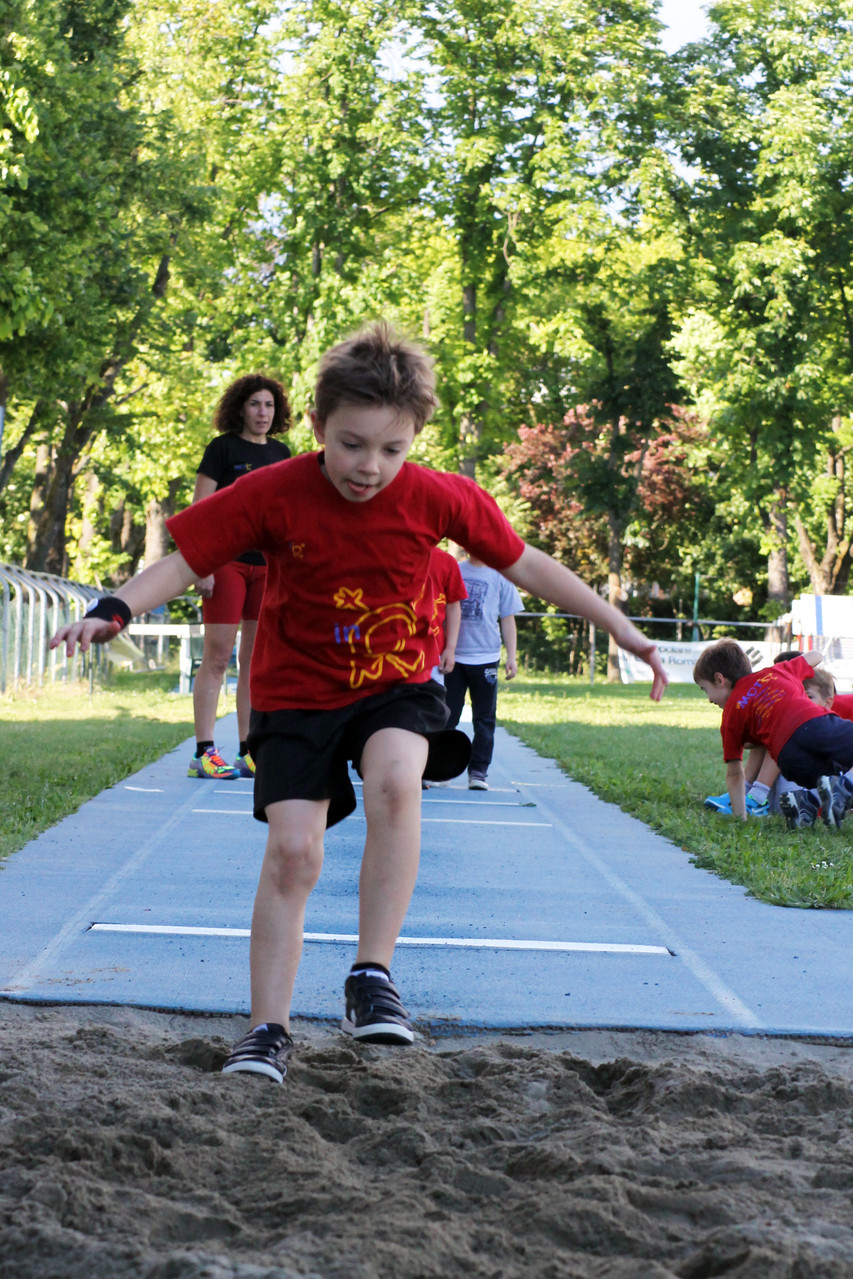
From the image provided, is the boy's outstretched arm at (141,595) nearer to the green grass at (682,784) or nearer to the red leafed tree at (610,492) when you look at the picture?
the green grass at (682,784)

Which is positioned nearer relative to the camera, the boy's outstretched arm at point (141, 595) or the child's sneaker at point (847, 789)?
the boy's outstretched arm at point (141, 595)

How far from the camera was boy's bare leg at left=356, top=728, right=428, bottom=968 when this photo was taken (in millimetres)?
3492

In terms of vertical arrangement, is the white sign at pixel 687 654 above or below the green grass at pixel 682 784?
above

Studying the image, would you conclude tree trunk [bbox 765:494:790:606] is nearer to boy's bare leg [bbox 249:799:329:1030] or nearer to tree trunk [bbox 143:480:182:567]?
tree trunk [bbox 143:480:182:567]

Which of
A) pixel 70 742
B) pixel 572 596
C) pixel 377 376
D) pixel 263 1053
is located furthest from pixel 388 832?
pixel 70 742

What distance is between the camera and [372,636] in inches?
139

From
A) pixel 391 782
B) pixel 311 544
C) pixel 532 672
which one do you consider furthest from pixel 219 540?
pixel 532 672

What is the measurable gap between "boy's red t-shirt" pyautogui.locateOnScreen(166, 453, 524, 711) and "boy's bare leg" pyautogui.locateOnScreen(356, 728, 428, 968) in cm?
16

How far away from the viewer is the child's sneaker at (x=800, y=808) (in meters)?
7.94

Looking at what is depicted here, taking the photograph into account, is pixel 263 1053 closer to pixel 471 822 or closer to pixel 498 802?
pixel 471 822

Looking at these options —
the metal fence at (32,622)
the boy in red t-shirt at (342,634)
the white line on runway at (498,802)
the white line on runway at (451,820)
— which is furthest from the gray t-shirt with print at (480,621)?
the metal fence at (32,622)

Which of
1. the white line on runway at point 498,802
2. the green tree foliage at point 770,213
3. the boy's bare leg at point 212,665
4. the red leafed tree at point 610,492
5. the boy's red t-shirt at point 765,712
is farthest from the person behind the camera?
the green tree foliage at point 770,213

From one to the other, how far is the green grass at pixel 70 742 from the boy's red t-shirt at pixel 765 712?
3.64 m

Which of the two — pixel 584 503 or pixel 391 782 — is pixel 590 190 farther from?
pixel 391 782
